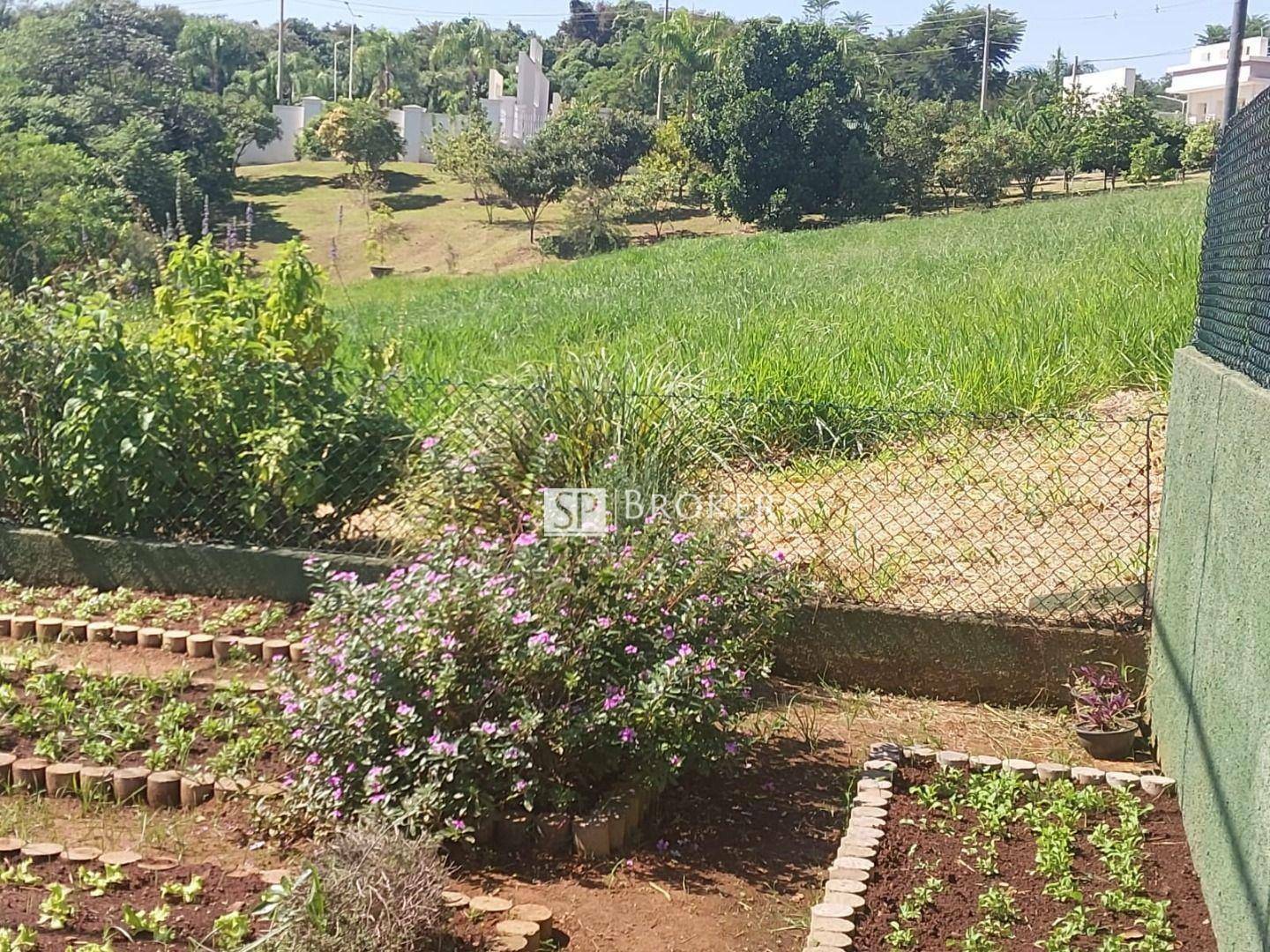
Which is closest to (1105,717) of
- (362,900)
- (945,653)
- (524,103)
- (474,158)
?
(945,653)

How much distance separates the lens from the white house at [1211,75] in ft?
258

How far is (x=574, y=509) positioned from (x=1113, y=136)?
4508cm

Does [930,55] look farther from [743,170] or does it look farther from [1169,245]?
[1169,245]

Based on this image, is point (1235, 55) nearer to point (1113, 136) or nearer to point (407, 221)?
point (1113, 136)

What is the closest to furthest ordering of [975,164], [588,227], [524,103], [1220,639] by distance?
[1220,639] < [588,227] < [975,164] < [524,103]

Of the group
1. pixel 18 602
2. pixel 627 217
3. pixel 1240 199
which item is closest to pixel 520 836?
pixel 1240 199

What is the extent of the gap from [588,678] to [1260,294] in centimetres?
212

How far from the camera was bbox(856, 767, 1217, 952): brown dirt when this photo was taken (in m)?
2.98

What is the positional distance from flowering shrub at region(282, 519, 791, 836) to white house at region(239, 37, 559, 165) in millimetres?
53003

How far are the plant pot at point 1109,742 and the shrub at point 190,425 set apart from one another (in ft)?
10.5

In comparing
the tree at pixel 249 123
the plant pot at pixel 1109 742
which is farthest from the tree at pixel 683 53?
the plant pot at pixel 1109 742

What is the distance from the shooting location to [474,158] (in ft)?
134

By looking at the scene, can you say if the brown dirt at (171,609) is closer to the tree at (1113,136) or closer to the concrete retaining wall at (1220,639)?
the concrete retaining wall at (1220,639)

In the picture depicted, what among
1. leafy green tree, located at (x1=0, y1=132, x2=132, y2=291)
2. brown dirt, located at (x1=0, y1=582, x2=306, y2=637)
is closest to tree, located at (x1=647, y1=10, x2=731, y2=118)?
leafy green tree, located at (x1=0, y1=132, x2=132, y2=291)
